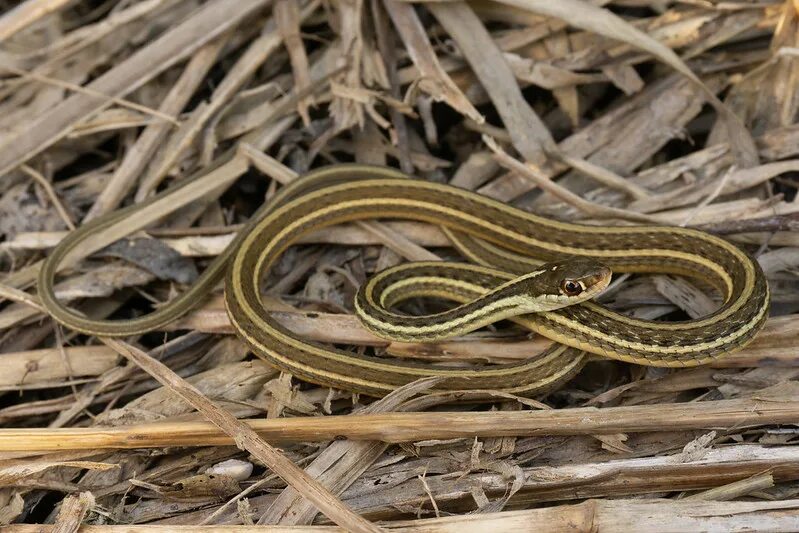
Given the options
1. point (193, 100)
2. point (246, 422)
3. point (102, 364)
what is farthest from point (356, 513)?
point (193, 100)

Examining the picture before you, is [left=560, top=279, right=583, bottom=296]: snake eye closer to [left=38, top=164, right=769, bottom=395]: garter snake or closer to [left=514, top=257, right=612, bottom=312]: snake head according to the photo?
[left=514, top=257, right=612, bottom=312]: snake head

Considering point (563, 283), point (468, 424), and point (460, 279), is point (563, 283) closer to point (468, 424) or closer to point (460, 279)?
point (460, 279)

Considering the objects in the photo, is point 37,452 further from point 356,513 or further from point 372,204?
point 372,204

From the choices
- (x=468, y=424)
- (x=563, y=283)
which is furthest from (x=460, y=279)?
(x=468, y=424)

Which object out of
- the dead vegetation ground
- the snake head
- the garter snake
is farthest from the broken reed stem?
the snake head

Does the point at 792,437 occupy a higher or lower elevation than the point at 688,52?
lower

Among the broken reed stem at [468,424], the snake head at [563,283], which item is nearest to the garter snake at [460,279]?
the snake head at [563,283]

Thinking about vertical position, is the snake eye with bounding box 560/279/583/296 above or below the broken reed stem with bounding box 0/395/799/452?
above
